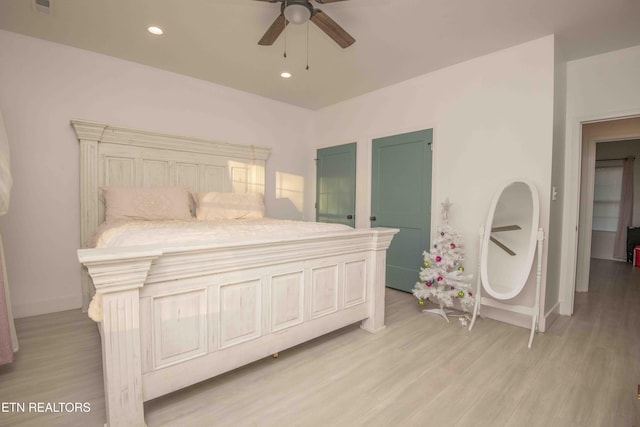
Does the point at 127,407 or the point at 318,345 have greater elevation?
the point at 127,407

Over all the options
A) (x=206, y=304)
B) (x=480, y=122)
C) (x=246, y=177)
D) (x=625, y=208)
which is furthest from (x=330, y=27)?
(x=625, y=208)

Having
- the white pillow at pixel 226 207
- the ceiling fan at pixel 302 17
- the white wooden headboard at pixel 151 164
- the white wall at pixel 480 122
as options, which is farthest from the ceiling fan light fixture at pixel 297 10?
the white wooden headboard at pixel 151 164

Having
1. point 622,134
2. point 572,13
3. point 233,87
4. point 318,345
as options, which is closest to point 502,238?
point 572,13

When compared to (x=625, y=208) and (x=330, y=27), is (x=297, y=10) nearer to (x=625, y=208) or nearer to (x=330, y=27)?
(x=330, y=27)

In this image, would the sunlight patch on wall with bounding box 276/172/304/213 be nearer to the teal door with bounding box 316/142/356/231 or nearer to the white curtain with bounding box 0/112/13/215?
the teal door with bounding box 316/142/356/231

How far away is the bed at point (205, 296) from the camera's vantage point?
4.43ft

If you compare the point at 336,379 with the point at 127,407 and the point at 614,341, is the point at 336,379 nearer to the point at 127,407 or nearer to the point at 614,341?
the point at 127,407

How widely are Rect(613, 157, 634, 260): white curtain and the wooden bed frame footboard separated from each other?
21.9ft

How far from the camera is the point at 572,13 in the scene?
233 centimetres

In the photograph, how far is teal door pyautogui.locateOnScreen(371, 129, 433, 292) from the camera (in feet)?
11.8

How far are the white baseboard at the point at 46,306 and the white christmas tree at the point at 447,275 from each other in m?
3.54

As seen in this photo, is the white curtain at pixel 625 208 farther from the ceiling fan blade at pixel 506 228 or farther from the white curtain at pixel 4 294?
the white curtain at pixel 4 294

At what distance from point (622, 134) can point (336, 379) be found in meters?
4.81

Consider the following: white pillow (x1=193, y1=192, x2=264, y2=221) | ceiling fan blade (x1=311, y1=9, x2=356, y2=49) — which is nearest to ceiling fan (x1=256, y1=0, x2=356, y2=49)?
ceiling fan blade (x1=311, y1=9, x2=356, y2=49)
